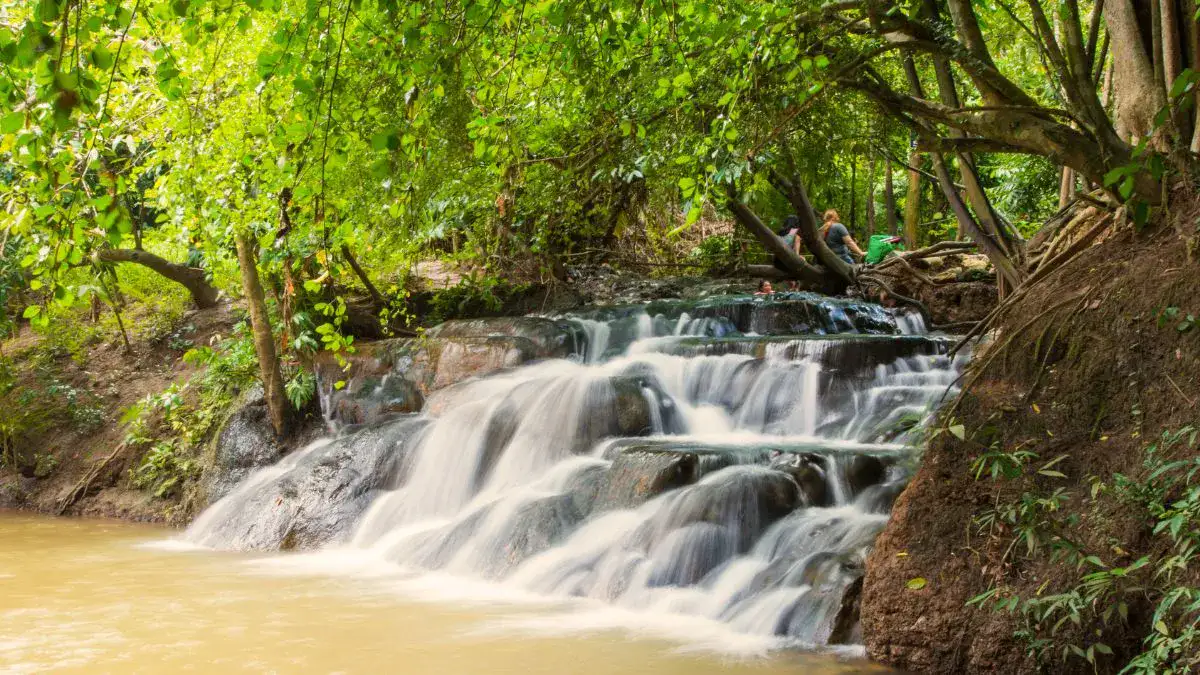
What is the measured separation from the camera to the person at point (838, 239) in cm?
1482

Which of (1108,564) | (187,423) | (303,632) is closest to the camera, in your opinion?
(1108,564)

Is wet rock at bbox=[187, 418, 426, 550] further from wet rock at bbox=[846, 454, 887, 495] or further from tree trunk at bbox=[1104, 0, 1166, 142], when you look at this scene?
tree trunk at bbox=[1104, 0, 1166, 142]

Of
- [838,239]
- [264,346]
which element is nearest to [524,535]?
[264,346]

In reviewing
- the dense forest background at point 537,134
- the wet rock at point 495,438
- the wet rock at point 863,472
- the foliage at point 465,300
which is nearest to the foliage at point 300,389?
the dense forest background at point 537,134

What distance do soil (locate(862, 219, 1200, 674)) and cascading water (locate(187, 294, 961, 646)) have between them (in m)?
0.48

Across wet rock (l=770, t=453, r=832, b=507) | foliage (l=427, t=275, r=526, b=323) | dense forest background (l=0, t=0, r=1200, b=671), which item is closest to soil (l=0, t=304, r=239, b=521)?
dense forest background (l=0, t=0, r=1200, b=671)

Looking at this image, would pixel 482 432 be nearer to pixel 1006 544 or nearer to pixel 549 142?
pixel 549 142

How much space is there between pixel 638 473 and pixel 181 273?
9521 millimetres

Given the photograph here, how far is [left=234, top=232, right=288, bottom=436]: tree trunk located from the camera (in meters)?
10.7

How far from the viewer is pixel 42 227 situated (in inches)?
120

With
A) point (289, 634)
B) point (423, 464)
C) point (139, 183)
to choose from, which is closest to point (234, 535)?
point (423, 464)

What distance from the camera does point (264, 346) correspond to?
1102 centimetres

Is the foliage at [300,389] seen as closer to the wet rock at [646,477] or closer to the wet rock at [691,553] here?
the wet rock at [646,477]

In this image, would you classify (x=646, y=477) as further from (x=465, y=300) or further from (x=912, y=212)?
(x=912, y=212)
